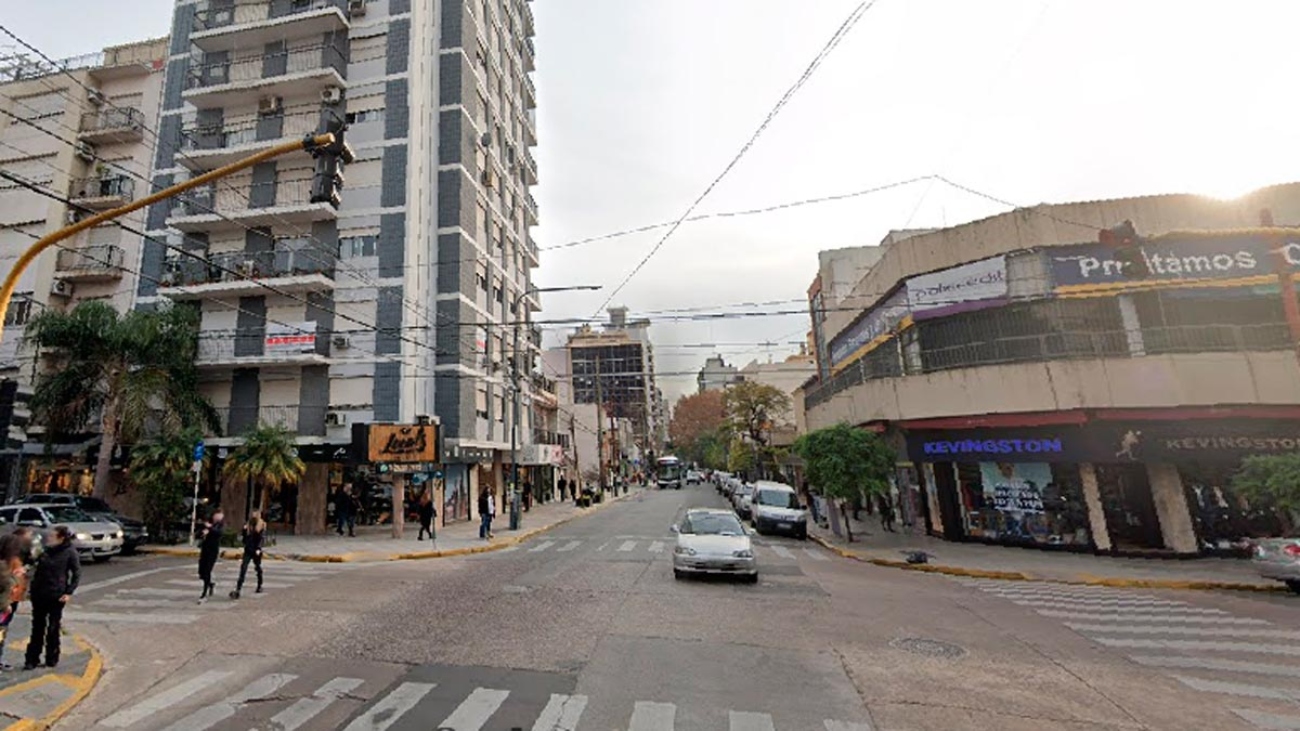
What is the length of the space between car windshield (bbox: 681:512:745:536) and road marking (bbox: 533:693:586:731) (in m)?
7.77

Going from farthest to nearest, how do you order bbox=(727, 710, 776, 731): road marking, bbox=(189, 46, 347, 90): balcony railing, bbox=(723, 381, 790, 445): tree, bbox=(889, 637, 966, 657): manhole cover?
bbox=(723, 381, 790, 445): tree, bbox=(189, 46, 347, 90): balcony railing, bbox=(889, 637, 966, 657): manhole cover, bbox=(727, 710, 776, 731): road marking

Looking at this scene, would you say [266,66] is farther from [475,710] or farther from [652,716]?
[652,716]

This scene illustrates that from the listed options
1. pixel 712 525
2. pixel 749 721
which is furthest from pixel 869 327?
pixel 749 721

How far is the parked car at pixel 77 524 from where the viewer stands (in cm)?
1577

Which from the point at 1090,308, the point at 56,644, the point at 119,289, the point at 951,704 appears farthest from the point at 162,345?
the point at 1090,308

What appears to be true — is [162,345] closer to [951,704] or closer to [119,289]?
[119,289]

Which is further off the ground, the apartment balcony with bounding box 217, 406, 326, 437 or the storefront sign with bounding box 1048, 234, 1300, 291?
the storefront sign with bounding box 1048, 234, 1300, 291

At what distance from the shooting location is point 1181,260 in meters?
16.9

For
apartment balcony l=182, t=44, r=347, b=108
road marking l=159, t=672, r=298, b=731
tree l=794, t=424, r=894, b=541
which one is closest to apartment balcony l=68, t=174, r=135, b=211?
apartment balcony l=182, t=44, r=347, b=108

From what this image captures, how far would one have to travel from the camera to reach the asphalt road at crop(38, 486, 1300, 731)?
229 inches

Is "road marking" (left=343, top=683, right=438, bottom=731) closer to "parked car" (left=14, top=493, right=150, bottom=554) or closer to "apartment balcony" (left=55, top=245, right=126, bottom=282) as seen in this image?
"parked car" (left=14, top=493, right=150, bottom=554)

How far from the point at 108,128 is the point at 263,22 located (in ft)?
34.9

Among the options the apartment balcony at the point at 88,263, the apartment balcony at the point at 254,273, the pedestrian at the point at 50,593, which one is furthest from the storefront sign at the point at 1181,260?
the apartment balcony at the point at 88,263

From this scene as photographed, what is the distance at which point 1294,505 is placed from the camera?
12742mm
